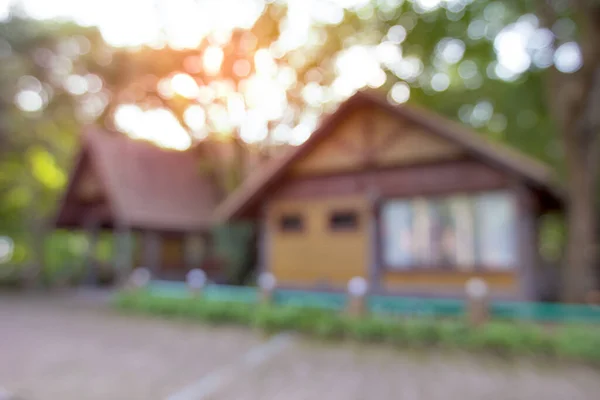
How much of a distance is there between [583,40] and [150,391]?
995 cm

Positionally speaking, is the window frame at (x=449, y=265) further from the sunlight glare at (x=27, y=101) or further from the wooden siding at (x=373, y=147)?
the sunlight glare at (x=27, y=101)

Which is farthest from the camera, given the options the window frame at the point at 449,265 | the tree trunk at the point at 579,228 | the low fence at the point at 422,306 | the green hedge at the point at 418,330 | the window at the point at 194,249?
the window at the point at 194,249

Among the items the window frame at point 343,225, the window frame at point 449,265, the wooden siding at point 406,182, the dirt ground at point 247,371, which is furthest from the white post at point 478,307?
the window frame at point 343,225

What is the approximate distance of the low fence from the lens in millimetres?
7492

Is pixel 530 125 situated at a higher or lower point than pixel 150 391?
higher

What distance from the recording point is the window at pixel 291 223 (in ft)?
42.8

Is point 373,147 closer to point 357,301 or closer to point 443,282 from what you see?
point 443,282

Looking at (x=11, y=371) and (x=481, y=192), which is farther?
(x=481, y=192)

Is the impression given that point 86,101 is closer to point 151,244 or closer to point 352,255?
point 151,244

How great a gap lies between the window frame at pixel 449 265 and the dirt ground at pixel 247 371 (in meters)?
3.29

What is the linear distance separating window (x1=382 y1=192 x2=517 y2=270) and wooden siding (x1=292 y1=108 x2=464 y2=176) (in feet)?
3.35

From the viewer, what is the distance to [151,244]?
16453 mm

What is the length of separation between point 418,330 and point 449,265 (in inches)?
119

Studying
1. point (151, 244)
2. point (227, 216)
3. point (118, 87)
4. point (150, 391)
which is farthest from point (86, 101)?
point (150, 391)
